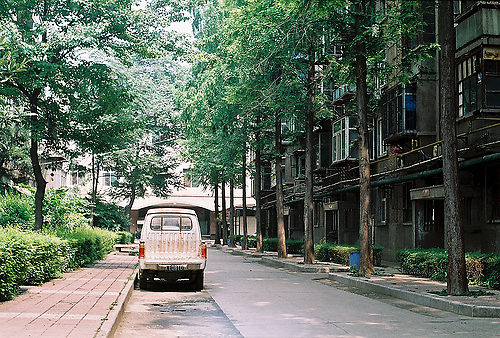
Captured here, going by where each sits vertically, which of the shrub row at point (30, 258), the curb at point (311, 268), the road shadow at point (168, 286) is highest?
the shrub row at point (30, 258)

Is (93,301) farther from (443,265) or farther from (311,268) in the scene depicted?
(311,268)

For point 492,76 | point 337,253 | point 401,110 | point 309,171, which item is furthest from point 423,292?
point 337,253

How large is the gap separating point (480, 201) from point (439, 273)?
3.73 m

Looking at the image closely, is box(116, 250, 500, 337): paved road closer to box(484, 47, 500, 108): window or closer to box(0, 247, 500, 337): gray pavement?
box(0, 247, 500, 337): gray pavement

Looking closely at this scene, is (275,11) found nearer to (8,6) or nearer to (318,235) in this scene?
(8,6)

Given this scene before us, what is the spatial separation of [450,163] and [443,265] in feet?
16.4

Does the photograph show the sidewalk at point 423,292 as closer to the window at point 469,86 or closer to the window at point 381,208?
the window at point 469,86

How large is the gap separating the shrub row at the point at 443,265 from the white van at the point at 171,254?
7.15 metres

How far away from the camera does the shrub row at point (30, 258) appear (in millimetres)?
11664

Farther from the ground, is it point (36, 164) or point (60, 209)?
point (36, 164)

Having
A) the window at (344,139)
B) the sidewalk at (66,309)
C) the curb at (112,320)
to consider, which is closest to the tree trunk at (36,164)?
the sidewalk at (66,309)

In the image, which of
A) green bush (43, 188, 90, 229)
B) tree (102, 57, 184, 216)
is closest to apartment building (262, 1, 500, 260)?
green bush (43, 188, 90, 229)

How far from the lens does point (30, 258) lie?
13.7 meters

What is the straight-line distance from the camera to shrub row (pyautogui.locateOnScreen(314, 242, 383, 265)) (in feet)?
90.0
